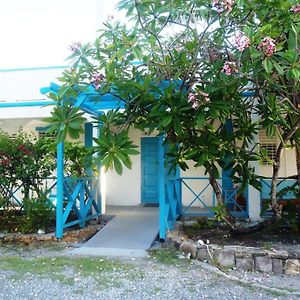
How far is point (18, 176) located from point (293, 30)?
5.94m

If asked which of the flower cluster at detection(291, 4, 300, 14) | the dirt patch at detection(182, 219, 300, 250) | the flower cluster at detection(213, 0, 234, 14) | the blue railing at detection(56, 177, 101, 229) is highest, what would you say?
the flower cluster at detection(213, 0, 234, 14)

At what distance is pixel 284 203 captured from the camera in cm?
713

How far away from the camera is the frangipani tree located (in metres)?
4.88

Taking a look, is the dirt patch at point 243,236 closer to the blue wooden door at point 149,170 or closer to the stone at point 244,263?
the stone at point 244,263

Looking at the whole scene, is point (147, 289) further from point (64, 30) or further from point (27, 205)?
point (64, 30)

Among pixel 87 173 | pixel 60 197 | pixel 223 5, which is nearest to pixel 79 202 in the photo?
pixel 87 173

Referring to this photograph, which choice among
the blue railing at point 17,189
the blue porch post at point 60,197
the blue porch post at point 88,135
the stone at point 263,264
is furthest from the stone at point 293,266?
the blue porch post at point 88,135

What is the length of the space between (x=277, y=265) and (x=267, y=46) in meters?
3.11

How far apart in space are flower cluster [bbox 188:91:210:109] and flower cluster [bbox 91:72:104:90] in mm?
1365

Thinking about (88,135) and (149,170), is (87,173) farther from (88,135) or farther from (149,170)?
(149,170)

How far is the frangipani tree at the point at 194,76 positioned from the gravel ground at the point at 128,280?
4.64 ft

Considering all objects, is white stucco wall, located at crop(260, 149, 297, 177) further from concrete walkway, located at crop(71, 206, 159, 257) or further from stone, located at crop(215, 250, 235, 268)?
stone, located at crop(215, 250, 235, 268)

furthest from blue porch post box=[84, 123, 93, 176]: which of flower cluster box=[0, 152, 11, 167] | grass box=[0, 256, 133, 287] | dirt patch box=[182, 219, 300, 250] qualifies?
grass box=[0, 256, 133, 287]

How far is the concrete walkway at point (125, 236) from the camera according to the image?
21.3 feet
